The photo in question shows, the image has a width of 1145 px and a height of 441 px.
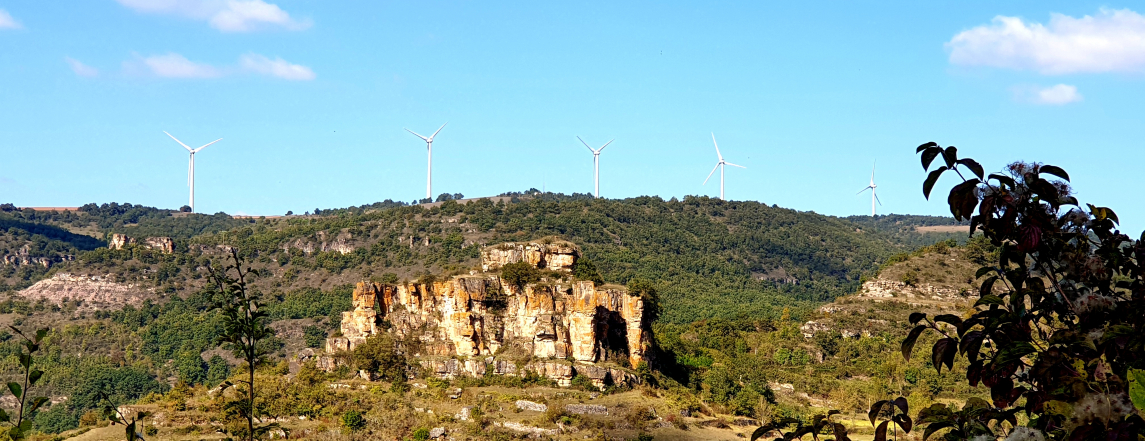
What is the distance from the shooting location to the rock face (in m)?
73.1

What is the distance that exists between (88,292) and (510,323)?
11221cm

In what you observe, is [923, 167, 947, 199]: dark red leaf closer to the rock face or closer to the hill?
the hill

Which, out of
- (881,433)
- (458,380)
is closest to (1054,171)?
(881,433)

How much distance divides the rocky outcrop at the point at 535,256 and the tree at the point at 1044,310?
233 feet

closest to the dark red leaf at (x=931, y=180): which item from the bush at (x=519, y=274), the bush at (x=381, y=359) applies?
the bush at (x=381, y=359)

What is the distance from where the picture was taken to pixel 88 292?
166 meters

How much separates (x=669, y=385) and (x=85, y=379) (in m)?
68.6

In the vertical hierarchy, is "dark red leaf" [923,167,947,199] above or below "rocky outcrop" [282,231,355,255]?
below

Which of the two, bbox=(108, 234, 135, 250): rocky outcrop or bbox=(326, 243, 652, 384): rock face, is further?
bbox=(108, 234, 135, 250): rocky outcrop

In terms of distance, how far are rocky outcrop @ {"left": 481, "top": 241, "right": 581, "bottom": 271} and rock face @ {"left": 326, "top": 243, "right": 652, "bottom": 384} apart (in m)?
→ 0.07

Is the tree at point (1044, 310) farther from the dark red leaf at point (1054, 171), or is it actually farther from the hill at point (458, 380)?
the hill at point (458, 380)

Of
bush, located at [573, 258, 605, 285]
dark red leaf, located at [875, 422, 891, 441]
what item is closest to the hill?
bush, located at [573, 258, 605, 285]

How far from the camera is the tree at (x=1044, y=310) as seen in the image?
6723mm

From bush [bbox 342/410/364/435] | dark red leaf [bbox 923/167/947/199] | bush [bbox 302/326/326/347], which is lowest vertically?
bush [bbox 342/410/364/435]
